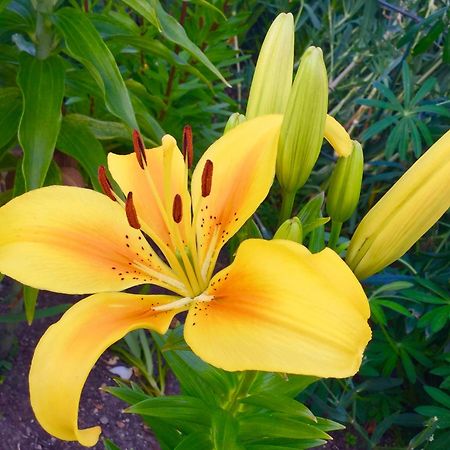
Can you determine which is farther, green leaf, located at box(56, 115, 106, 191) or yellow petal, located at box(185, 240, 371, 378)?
green leaf, located at box(56, 115, 106, 191)

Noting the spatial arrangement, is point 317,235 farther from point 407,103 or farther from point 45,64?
point 407,103

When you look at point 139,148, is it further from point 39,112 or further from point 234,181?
point 39,112

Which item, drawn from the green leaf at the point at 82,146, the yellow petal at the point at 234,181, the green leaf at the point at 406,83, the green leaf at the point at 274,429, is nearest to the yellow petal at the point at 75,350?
the yellow petal at the point at 234,181

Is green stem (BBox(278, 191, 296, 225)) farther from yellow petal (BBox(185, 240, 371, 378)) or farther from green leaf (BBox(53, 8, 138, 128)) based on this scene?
green leaf (BBox(53, 8, 138, 128))

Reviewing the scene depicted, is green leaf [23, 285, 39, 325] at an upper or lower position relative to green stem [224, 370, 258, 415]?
lower

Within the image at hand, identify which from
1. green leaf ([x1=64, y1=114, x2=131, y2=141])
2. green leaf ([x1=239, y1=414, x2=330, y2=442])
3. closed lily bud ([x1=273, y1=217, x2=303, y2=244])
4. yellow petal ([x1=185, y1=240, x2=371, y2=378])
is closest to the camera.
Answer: yellow petal ([x1=185, y1=240, x2=371, y2=378])

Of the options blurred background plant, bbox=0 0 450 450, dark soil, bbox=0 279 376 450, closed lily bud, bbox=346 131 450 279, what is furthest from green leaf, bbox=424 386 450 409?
closed lily bud, bbox=346 131 450 279

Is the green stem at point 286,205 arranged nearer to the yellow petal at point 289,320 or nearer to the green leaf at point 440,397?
the yellow petal at point 289,320
